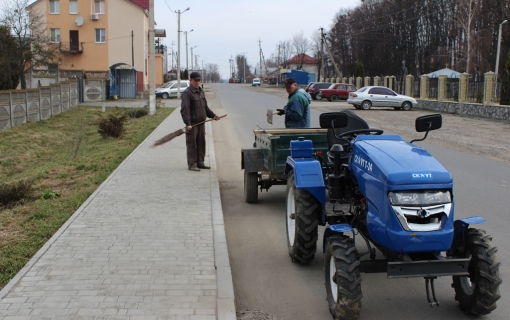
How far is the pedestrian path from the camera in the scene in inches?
181

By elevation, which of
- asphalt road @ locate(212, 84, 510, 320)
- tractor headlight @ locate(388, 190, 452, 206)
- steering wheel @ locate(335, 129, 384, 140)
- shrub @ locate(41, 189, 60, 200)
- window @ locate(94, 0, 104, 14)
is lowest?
asphalt road @ locate(212, 84, 510, 320)

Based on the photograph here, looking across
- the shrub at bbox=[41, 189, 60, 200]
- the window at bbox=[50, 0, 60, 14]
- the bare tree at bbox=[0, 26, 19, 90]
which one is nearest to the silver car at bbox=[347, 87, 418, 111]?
the bare tree at bbox=[0, 26, 19, 90]

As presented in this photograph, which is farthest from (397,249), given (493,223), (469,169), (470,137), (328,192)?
(470,137)

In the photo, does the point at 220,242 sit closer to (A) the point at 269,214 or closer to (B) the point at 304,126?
(A) the point at 269,214

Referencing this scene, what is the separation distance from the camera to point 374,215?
14.9 ft

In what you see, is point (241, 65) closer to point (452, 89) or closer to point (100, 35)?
point (100, 35)

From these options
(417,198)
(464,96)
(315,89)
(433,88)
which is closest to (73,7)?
(315,89)

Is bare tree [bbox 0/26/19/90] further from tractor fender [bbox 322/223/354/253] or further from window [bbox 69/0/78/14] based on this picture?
tractor fender [bbox 322/223/354/253]

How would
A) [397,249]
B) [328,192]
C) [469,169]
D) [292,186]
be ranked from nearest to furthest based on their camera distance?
[397,249], [328,192], [292,186], [469,169]

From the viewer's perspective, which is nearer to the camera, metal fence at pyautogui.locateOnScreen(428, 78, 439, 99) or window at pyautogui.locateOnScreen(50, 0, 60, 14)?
metal fence at pyautogui.locateOnScreen(428, 78, 439, 99)

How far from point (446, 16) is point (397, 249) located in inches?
2951

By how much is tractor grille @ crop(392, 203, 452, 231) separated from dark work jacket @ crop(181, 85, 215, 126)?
23.7 ft

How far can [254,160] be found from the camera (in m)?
8.70

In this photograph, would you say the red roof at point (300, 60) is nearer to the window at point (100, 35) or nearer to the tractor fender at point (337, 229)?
the window at point (100, 35)
